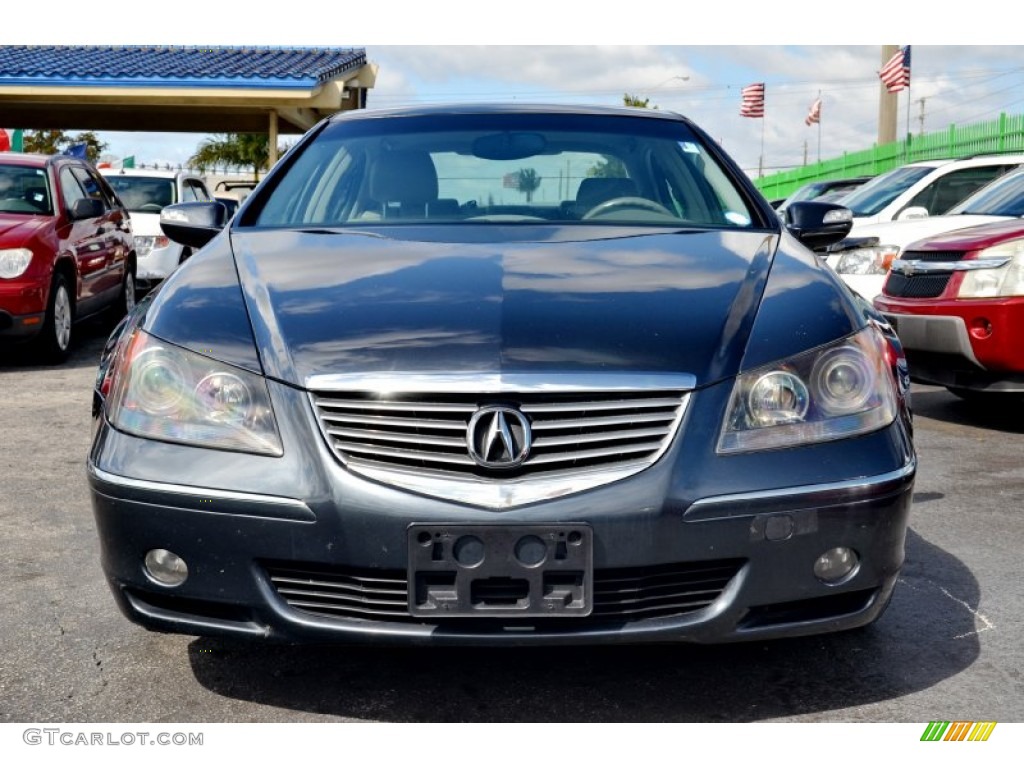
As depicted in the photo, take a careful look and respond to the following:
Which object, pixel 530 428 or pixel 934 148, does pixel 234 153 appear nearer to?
pixel 934 148

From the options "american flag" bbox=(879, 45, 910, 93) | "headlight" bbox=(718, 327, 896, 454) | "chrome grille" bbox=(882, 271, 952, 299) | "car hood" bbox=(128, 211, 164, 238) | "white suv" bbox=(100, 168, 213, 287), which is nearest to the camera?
"headlight" bbox=(718, 327, 896, 454)

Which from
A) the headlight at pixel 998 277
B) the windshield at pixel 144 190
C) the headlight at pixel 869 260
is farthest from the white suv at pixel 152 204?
the headlight at pixel 998 277

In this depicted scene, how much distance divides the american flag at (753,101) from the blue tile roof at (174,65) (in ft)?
43.2

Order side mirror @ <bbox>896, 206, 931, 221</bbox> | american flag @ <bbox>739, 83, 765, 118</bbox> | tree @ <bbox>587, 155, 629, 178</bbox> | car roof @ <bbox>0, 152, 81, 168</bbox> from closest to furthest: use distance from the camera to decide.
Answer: tree @ <bbox>587, 155, 629, 178</bbox>, side mirror @ <bbox>896, 206, 931, 221</bbox>, car roof @ <bbox>0, 152, 81, 168</bbox>, american flag @ <bbox>739, 83, 765, 118</bbox>

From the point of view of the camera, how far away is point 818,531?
2750mm

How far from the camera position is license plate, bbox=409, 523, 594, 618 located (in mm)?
2631

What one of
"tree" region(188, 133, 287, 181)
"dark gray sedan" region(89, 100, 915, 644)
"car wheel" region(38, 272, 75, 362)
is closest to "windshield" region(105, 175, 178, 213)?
"car wheel" region(38, 272, 75, 362)

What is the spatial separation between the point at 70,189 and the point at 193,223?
6979 millimetres

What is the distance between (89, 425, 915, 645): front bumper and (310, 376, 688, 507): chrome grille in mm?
60

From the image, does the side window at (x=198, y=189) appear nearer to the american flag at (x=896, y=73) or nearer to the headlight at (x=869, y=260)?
the headlight at (x=869, y=260)

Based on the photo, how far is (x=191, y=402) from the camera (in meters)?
2.89

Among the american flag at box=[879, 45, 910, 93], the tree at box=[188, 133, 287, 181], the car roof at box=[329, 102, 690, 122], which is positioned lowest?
the tree at box=[188, 133, 287, 181]

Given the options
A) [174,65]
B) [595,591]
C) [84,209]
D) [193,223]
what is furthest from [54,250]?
[174,65]
